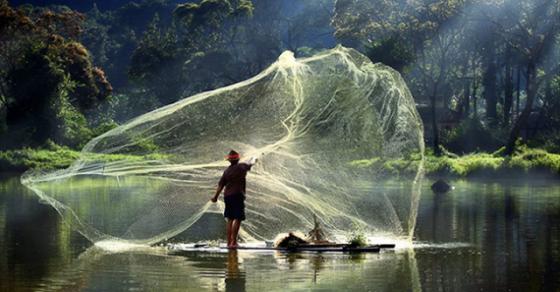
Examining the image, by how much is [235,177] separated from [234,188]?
18cm

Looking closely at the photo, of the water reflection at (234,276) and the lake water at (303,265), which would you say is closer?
the water reflection at (234,276)

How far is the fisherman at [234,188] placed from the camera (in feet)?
66.5

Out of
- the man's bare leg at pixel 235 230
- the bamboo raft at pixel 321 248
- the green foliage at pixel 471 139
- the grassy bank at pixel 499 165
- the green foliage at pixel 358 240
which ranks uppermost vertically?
the green foliage at pixel 471 139

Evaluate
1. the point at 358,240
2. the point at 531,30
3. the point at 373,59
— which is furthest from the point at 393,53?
the point at 358,240

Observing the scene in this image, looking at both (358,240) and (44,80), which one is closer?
(358,240)

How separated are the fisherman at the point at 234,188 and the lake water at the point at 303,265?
0.72 metres

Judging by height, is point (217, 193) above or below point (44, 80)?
below

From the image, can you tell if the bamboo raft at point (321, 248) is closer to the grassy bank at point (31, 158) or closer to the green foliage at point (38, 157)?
the green foliage at point (38, 157)

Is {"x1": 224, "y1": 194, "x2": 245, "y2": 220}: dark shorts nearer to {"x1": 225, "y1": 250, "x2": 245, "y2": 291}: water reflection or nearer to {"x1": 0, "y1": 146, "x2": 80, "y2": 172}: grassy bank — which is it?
{"x1": 225, "y1": 250, "x2": 245, "y2": 291}: water reflection

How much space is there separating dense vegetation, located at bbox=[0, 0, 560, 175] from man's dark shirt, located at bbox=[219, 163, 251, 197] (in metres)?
35.7

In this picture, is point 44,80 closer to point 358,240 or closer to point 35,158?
point 35,158

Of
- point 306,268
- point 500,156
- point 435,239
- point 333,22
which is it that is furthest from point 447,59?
point 306,268

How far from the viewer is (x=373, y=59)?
76312mm

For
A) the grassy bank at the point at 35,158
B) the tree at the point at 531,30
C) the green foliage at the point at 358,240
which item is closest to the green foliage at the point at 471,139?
the tree at the point at 531,30
